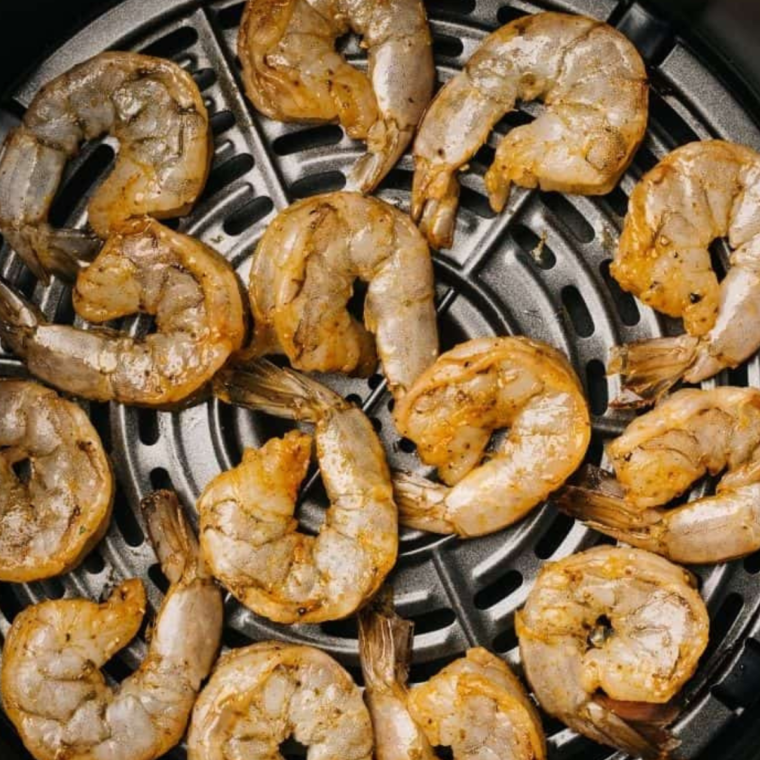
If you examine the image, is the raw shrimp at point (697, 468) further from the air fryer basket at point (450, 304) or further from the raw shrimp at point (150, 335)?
the raw shrimp at point (150, 335)

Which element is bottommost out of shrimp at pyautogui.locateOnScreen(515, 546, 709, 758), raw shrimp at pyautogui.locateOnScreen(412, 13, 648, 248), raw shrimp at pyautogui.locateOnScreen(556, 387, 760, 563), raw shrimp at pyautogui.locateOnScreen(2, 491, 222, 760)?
raw shrimp at pyautogui.locateOnScreen(2, 491, 222, 760)

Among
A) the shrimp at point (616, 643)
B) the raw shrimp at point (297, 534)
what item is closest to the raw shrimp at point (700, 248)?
the shrimp at point (616, 643)

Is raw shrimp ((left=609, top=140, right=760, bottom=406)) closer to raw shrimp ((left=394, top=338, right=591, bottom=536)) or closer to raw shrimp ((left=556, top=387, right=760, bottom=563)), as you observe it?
raw shrimp ((left=556, top=387, right=760, bottom=563))

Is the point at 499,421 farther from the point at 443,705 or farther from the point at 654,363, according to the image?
the point at 443,705

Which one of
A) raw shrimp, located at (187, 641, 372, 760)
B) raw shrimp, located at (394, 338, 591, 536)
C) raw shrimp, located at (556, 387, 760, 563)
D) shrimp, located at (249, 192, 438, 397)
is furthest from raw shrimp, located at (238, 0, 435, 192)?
raw shrimp, located at (187, 641, 372, 760)

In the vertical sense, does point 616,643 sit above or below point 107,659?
above

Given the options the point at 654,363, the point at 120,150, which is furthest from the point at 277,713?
the point at 120,150
